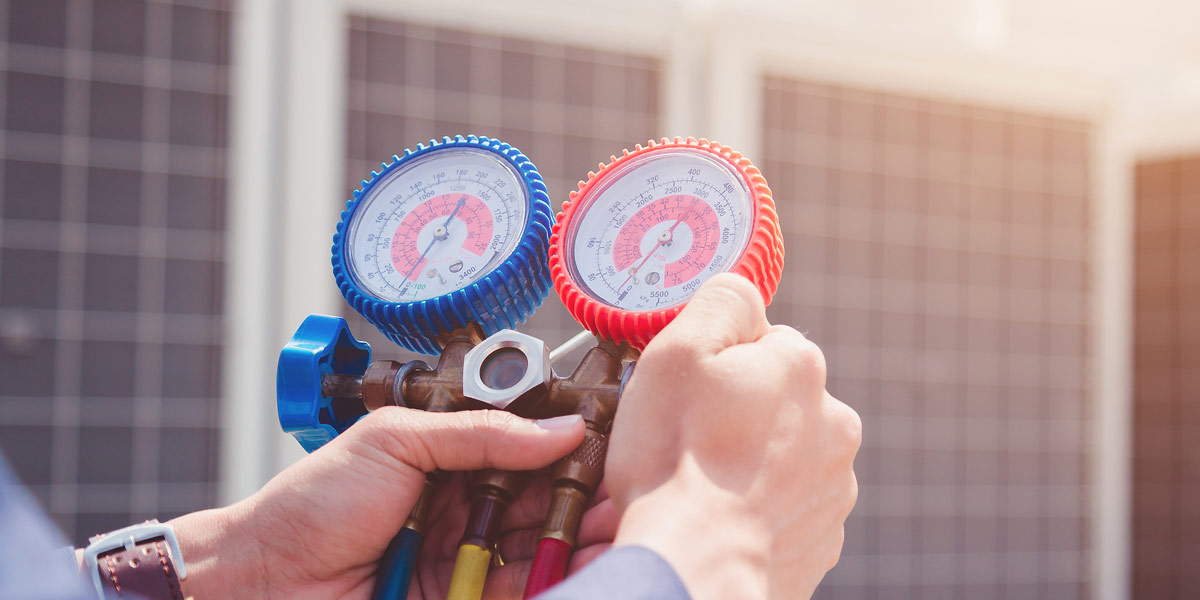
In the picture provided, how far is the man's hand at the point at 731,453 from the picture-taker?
0.47m

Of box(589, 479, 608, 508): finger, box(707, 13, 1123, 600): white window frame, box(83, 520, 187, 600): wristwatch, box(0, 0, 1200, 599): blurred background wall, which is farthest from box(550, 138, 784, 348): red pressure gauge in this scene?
box(707, 13, 1123, 600): white window frame

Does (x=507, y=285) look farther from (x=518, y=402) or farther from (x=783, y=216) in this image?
(x=783, y=216)

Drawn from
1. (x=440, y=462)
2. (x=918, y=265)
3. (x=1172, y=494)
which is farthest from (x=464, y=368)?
(x=1172, y=494)

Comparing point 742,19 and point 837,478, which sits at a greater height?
point 742,19

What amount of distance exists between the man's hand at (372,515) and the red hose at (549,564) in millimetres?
47

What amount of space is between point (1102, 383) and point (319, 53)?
2569 millimetres

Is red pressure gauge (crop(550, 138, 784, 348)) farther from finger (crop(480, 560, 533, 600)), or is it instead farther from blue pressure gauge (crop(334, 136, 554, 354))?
finger (crop(480, 560, 533, 600))

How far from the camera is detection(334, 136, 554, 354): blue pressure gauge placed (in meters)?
0.67

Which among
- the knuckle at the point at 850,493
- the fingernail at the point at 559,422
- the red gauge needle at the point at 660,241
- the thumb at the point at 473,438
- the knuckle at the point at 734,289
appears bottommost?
the knuckle at the point at 850,493

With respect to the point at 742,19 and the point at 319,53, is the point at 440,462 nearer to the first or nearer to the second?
the point at 319,53

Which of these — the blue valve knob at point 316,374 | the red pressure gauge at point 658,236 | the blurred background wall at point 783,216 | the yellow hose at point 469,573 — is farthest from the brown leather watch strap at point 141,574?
the blurred background wall at point 783,216

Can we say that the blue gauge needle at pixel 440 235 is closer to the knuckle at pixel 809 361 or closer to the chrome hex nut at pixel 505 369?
the chrome hex nut at pixel 505 369

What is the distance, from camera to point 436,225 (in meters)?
0.73

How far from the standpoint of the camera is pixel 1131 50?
2863mm
